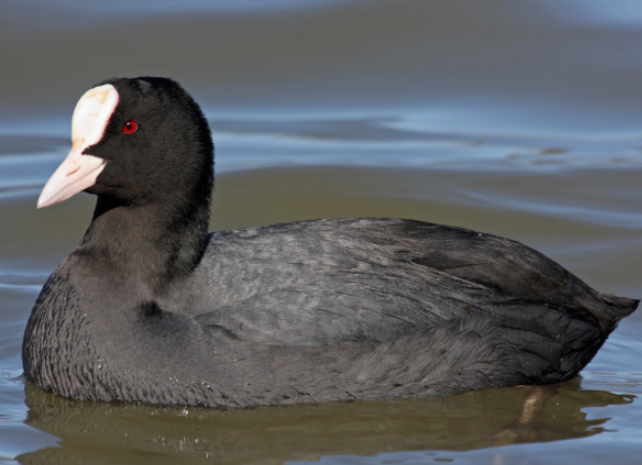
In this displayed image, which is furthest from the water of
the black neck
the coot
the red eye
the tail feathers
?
the red eye

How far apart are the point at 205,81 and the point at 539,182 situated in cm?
335

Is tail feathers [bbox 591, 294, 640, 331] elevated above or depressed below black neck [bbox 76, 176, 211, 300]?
below

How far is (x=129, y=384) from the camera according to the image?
4.46 meters

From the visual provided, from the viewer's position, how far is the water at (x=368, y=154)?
4.45 metres

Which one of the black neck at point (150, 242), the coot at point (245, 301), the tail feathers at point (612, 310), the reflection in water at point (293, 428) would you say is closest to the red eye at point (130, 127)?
the coot at point (245, 301)

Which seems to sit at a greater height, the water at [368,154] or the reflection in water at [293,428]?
the water at [368,154]

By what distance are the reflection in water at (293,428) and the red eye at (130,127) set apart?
122 centimetres


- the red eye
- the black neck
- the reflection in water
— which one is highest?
the red eye

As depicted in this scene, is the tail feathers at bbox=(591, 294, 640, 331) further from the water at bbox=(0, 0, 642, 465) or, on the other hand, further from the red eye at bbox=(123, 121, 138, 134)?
the red eye at bbox=(123, 121, 138, 134)

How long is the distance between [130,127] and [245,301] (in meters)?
0.91

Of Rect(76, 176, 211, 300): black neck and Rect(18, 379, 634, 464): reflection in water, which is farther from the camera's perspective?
Rect(76, 176, 211, 300): black neck

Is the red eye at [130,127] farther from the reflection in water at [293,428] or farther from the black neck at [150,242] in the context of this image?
the reflection in water at [293,428]

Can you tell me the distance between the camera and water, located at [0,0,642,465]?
445 cm

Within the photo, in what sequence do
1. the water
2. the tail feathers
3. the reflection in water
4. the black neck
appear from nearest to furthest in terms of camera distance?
the reflection in water
the water
the black neck
the tail feathers
